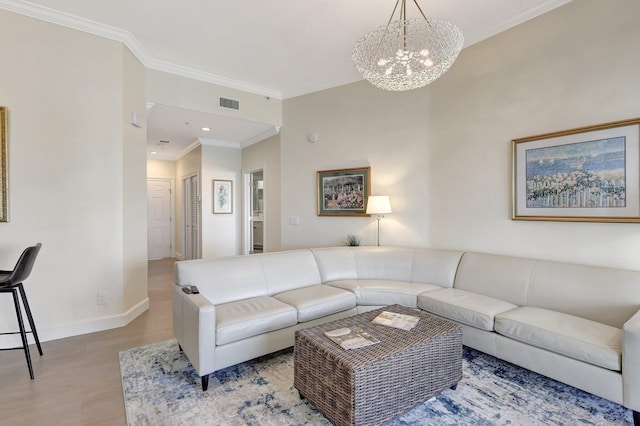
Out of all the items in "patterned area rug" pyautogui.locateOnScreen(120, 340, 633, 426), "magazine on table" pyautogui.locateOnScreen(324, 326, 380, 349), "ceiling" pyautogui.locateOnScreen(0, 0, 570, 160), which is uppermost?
"ceiling" pyautogui.locateOnScreen(0, 0, 570, 160)

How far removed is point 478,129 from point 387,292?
1.95 meters

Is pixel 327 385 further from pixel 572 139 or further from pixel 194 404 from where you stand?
pixel 572 139

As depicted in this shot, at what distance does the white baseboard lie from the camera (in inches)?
104

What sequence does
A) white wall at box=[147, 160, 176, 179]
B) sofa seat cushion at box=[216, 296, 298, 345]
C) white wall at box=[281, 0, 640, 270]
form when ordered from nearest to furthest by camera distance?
1. sofa seat cushion at box=[216, 296, 298, 345]
2. white wall at box=[281, 0, 640, 270]
3. white wall at box=[147, 160, 176, 179]

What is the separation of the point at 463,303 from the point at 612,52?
90.0 inches

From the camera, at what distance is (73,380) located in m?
2.17

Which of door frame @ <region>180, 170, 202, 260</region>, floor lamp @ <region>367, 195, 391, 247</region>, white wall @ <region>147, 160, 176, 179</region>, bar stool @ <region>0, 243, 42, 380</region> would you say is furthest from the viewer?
white wall @ <region>147, 160, 176, 179</region>

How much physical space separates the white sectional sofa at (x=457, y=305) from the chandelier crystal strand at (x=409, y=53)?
1.83m

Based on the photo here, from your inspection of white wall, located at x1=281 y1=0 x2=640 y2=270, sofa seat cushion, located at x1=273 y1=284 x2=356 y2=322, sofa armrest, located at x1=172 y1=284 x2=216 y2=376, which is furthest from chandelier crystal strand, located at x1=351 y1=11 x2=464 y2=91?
sofa armrest, located at x1=172 y1=284 x2=216 y2=376

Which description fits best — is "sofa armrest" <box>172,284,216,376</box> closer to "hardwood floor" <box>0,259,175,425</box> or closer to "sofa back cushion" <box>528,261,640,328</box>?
"hardwood floor" <box>0,259,175,425</box>

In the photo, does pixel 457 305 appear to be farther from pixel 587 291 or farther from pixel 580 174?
pixel 580 174

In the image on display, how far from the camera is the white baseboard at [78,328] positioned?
264 centimetres

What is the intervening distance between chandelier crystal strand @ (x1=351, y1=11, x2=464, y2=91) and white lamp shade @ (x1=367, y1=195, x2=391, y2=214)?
1.57 meters

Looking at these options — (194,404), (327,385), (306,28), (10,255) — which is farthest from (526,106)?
(10,255)
